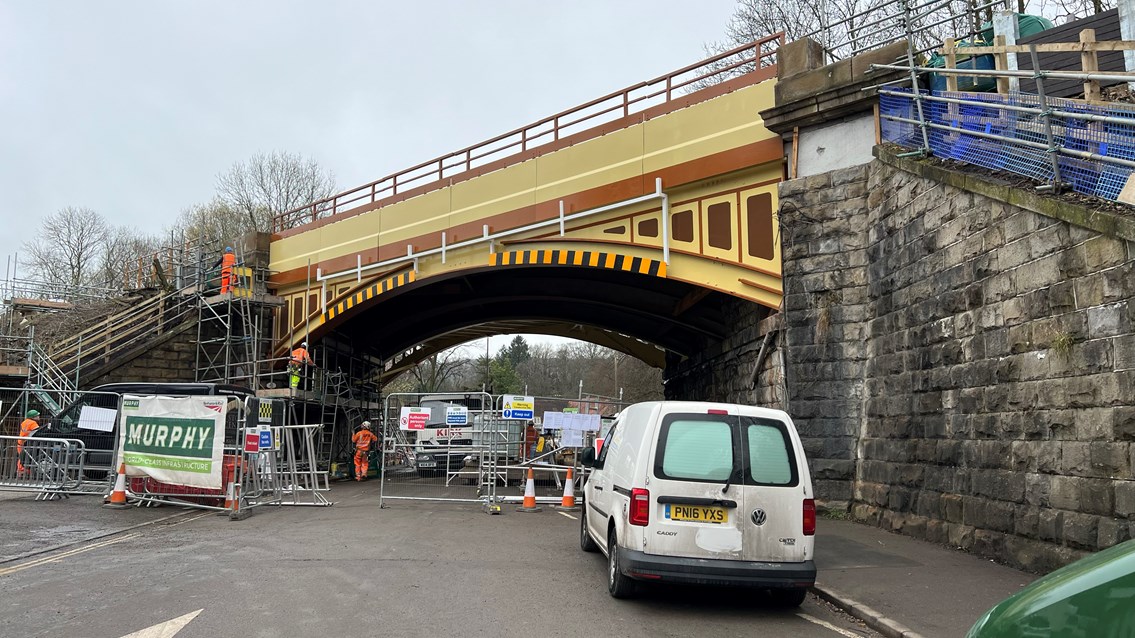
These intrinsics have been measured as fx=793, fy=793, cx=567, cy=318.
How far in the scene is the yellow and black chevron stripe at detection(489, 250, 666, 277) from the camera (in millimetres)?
15696

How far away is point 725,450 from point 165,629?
457 cm

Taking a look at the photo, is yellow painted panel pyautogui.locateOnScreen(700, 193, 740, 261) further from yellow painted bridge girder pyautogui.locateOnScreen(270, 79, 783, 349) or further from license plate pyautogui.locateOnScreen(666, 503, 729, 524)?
license plate pyautogui.locateOnScreen(666, 503, 729, 524)

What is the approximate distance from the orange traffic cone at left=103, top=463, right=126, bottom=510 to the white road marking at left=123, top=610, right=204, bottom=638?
868cm

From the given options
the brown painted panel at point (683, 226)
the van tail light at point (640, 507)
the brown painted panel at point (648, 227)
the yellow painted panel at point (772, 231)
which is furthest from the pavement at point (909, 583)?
the brown painted panel at point (648, 227)

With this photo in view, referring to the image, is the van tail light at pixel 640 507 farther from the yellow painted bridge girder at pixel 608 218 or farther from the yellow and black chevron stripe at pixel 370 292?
the yellow and black chevron stripe at pixel 370 292

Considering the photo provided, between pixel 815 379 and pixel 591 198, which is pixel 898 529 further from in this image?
pixel 591 198

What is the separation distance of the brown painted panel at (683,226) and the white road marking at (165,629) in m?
10.9

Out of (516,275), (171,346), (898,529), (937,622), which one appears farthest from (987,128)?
(171,346)

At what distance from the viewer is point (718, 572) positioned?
21.3 ft

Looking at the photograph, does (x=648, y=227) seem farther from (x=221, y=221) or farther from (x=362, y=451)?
(x=221, y=221)

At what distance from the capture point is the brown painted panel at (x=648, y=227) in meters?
15.7

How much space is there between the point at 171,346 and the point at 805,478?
2115 cm

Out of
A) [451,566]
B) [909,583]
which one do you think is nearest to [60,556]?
[451,566]

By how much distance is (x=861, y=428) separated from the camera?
11477 millimetres
